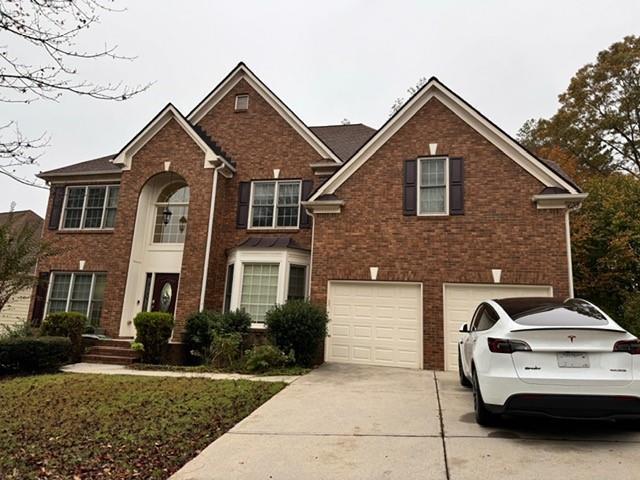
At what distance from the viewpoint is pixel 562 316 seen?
Answer: 4.99 metres

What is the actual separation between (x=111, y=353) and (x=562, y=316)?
11.5 m

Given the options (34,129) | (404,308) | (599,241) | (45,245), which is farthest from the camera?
(599,241)

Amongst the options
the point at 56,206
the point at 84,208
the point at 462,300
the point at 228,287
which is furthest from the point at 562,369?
the point at 56,206

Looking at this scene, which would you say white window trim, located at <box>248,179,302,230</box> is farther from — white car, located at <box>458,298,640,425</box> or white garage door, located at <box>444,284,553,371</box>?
white car, located at <box>458,298,640,425</box>

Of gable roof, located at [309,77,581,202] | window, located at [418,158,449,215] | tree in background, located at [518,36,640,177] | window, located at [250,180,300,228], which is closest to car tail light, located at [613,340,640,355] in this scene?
window, located at [418,158,449,215]

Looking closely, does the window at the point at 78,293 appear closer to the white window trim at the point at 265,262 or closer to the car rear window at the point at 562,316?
the white window trim at the point at 265,262

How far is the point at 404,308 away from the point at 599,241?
11.3 metres

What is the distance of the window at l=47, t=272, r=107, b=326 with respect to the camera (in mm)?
13992

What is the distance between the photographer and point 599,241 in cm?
1691

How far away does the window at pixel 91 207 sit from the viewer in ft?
48.9

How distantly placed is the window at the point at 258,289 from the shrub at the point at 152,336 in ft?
7.57

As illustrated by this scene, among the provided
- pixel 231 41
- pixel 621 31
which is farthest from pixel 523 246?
pixel 621 31

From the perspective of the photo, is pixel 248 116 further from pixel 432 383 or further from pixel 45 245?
pixel 432 383

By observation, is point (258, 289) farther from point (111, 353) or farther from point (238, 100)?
point (238, 100)
